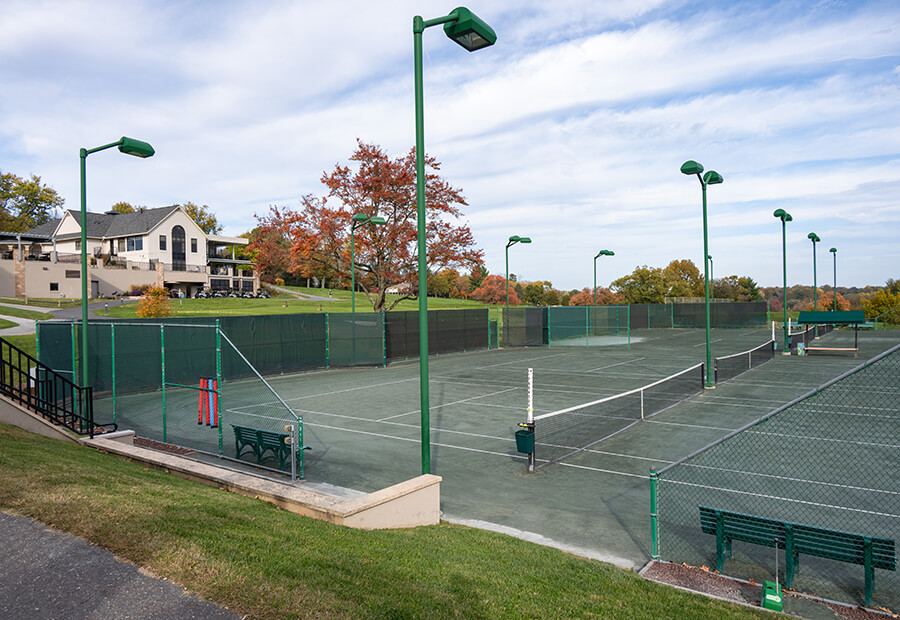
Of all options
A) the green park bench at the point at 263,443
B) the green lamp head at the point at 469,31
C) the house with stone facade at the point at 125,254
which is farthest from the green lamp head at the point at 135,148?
the house with stone facade at the point at 125,254

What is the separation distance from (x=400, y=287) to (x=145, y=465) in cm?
3170

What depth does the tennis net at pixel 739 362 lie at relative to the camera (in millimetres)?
22556

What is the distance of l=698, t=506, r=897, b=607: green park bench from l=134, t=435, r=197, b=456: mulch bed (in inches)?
391

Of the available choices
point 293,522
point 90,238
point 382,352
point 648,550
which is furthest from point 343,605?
point 90,238

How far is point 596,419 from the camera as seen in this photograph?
50.7 feet

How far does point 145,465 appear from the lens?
10.3 metres

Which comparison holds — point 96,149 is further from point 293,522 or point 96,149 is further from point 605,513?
point 605,513

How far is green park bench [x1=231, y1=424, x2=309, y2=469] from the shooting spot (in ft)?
34.7

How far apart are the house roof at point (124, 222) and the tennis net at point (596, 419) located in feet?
210

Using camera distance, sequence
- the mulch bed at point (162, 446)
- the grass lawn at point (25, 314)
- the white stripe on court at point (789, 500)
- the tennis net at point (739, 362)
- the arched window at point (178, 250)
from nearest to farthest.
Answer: the white stripe on court at point (789, 500)
the mulch bed at point (162, 446)
the tennis net at point (739, 362)
the grass lawn at point (25, 314)
the arched window at point (178, 250)

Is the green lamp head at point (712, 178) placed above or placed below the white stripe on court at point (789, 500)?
above

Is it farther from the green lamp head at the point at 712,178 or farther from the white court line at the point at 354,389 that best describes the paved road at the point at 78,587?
the green lamp head at the point at 712,178

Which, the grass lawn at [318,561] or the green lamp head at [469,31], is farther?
the green lamp head at [469,31]

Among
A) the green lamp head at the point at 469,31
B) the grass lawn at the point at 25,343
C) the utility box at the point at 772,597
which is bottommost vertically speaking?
the utility box at the point at 772,597
